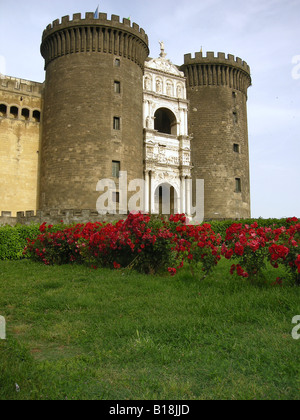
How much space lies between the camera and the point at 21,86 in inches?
1101

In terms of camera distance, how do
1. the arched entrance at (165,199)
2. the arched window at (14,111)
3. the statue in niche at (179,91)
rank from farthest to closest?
the statue in niche at (179,91) < the arched entrance at (165,199) < the arched window at (14,111)

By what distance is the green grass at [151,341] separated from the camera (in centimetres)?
353

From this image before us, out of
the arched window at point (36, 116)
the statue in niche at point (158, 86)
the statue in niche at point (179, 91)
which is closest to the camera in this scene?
the arched window at point (36, 116)

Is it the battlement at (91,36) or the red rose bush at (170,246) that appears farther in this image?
the battlement at (91,36)

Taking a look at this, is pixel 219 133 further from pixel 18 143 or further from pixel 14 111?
pixel 14 111

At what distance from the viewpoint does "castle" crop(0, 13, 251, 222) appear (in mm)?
25156

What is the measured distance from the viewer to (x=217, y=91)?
105 feet

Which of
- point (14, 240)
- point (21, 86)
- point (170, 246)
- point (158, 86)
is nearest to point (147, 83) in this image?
point (158, 86)

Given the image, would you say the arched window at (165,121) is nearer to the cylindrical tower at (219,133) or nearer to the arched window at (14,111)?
the cylindrical tower at (219,133)

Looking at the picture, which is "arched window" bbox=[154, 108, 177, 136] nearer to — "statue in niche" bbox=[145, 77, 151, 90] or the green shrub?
"statue in niche" bbox=[145, 77, 151, 90]

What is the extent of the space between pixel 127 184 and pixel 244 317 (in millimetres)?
20735

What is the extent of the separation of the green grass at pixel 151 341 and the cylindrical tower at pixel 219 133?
23.3 metres

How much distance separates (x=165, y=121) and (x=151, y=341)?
29.8 metres

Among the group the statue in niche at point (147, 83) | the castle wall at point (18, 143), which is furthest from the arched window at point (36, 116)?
the statue in niche at point (147, 83)
